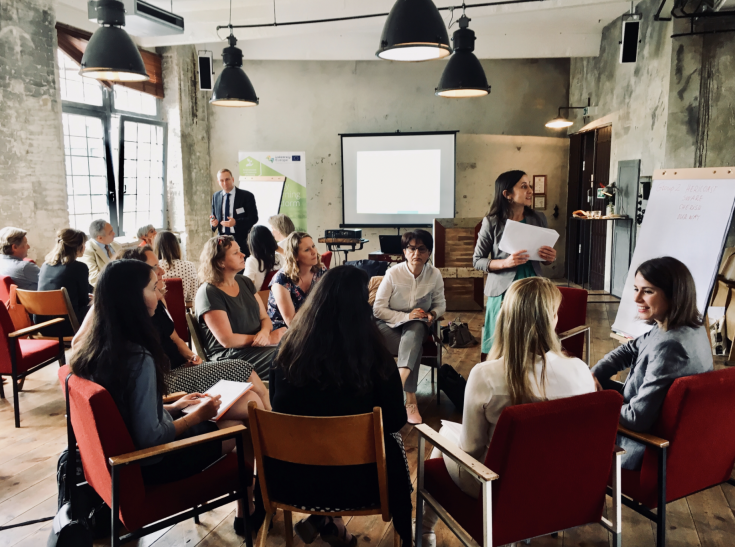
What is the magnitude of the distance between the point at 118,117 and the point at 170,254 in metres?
3.91

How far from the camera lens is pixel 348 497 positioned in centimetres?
179

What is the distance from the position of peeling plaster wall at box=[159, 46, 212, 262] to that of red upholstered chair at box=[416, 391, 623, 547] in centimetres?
771

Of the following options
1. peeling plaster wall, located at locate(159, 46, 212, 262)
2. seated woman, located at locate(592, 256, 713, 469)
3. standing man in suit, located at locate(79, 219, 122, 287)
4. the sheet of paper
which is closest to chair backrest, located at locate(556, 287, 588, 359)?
the sheet of paper

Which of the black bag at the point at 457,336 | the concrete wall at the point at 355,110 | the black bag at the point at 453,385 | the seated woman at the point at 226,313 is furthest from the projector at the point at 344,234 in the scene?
the seated woman at the point at 226,313

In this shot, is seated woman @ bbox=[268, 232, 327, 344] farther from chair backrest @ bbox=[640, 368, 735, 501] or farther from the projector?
the projector

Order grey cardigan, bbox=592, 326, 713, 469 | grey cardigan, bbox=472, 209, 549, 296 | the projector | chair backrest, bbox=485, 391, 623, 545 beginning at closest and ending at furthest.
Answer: chair backrest, bbox=485, 391, 623, 545
grey cardigan, bbox=592, 326, 713, 469
grey cardigan, bbox=472, 209, 549, 296
the projector

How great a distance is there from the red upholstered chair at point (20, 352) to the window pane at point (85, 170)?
3640mm

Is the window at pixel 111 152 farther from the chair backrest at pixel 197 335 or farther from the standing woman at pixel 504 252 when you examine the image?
the standing woman at pixel 504 252

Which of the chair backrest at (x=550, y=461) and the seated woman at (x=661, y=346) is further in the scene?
the seated woman at (x=661, y=346)

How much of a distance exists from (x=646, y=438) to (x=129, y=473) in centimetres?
166

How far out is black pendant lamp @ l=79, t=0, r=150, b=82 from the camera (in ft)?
12.2

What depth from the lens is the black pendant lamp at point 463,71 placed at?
163 inches

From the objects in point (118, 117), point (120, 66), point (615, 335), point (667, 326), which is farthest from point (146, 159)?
point (667, 326)

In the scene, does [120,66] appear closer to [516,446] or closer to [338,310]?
[338,310]
